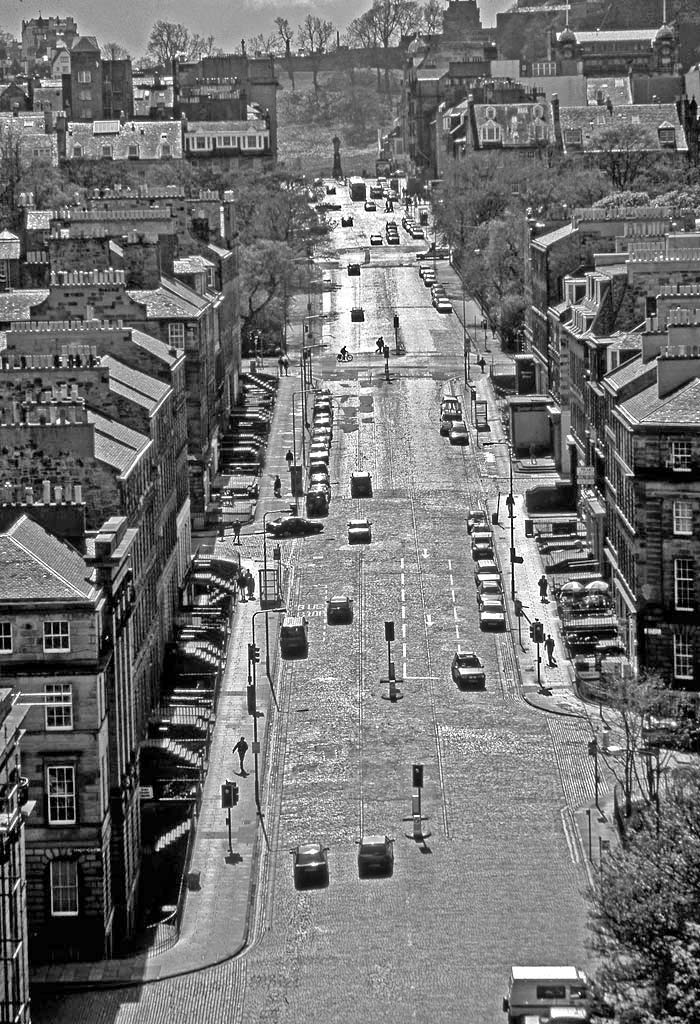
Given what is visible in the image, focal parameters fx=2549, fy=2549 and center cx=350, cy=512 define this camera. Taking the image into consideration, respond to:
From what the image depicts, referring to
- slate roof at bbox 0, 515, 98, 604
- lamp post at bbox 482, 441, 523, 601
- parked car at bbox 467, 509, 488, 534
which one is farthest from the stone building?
parked car at bbox 467, 509, 488, 534

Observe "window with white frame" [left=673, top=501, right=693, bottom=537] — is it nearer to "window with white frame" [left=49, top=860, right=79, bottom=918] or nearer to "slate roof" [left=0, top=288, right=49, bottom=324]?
"window with white frame" [left=49, top=860, right=79, bottom=918]

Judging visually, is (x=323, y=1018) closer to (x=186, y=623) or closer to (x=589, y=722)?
(x=589, y=722)

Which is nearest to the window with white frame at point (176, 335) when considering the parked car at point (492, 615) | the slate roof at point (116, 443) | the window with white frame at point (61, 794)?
the parked car at point (492, 615)

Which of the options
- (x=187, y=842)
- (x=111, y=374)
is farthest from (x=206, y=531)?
(x=187, y=842)

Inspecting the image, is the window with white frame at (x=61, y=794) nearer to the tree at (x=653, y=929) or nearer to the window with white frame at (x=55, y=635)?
the window with white frame at (x=55, y=635)

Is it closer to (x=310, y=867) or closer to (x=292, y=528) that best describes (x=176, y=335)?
(x=292, y=528)

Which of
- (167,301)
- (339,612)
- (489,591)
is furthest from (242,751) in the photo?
(167,301)
